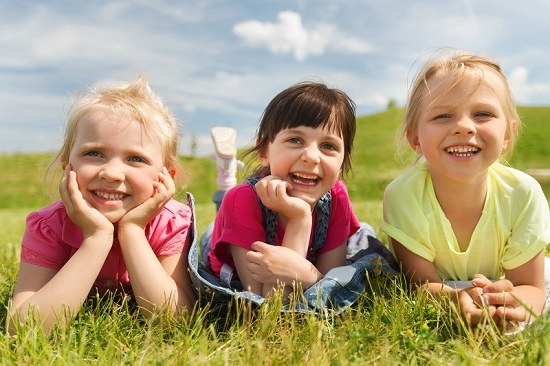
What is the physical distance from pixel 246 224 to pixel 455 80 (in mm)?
1398

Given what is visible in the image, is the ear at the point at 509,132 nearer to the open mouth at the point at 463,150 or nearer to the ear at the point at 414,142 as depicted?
the open mouth at the point at 463,150

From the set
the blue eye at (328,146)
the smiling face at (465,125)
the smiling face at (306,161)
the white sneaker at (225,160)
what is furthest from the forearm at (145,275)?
the white sneaker at (225,160)

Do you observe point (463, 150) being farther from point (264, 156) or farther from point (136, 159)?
point (136, 159)

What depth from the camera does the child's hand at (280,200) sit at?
109 inches

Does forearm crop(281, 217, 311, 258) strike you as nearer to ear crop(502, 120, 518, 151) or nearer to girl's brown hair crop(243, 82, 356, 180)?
girl's brown hair crop(243, 82, 356, 180)

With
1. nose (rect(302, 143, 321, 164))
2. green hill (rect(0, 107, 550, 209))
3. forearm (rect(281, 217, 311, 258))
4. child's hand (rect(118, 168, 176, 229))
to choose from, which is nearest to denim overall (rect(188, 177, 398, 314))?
forearm (rect(281, 217, 311, 258))

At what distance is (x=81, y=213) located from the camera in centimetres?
253

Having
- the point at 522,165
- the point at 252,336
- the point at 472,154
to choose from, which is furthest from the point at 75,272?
the point at 522,165

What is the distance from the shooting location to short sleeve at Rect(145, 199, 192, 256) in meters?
2.83

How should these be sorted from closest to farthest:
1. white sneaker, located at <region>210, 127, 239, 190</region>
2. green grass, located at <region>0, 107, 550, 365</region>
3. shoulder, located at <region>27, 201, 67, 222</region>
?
1. green grass, located at <region>0, 107, 550, 365</region>
2. shoulder, located at <region>27, 201, 67, 222</region>
3. white sneaker, located at <region>210, 127, 239, 190</region>

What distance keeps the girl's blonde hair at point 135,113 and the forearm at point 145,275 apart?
1.76 feet

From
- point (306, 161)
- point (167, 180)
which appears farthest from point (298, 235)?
point (167, 180)

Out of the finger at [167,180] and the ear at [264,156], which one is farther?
the ear at [264,156]

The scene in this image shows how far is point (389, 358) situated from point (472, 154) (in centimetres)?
141
